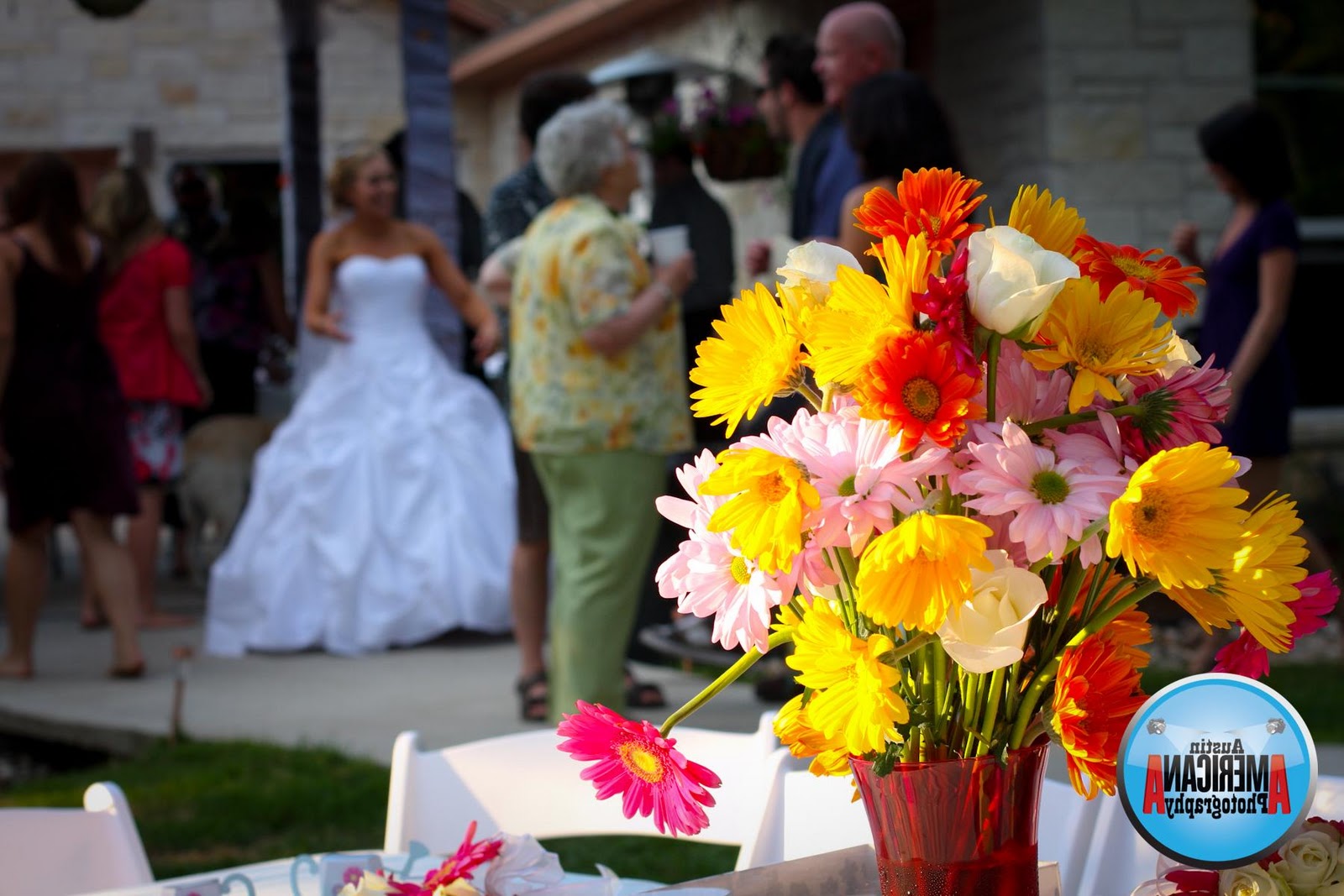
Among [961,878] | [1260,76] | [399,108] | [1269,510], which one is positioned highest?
[399,108]

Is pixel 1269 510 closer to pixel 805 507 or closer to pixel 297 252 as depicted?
pixel 805 507

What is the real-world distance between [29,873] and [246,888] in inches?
17.8

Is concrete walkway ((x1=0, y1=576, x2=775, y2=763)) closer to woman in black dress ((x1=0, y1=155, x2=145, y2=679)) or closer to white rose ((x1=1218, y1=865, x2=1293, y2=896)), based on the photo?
woman in black dress ((x1=0, y1=155, x2=145, y2=679))

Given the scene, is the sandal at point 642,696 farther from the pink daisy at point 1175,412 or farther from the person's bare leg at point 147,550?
the pink daisy at point 1175,412

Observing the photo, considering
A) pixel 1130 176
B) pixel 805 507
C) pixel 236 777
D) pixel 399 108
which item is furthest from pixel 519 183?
pixel 399 108

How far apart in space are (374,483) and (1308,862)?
6.05m

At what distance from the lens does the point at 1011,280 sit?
1.08m

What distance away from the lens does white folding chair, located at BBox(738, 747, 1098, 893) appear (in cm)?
202

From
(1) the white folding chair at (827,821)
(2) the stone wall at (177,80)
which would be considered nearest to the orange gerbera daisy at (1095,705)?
(1) the white folding chair at (827,821)

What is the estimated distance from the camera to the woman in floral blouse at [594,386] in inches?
164

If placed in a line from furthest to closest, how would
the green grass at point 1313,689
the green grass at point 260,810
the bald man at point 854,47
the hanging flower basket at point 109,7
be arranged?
the green grass at point 1313,689 < the bald man at point 854,47 < the green grass at point 260,810 < the hanging flower basket at point 109,7

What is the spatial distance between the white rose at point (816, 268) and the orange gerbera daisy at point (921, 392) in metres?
0.13

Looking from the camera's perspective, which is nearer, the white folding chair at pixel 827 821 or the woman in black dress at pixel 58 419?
the white folding chair at pixel 827 821

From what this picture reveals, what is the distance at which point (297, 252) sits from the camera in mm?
8781
